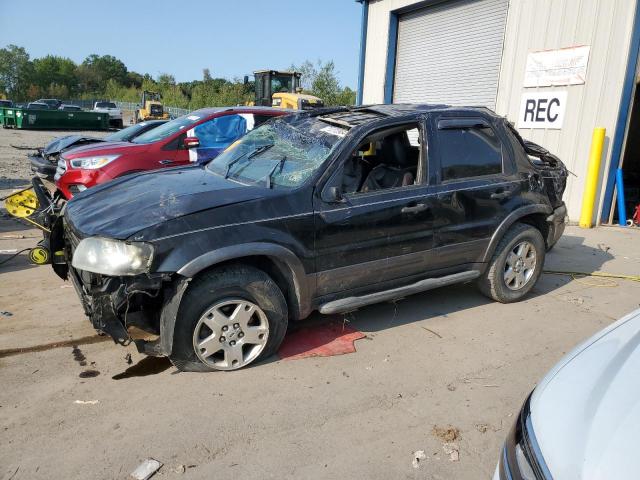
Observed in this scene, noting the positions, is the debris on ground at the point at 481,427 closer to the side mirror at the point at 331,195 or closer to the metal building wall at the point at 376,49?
the side mirror at the point at 331,195

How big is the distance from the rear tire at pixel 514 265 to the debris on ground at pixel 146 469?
11.1ft

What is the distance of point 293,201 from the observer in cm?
354

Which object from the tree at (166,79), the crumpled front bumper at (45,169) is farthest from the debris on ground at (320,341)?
the tree at (166,79)

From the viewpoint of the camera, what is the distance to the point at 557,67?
891 cm

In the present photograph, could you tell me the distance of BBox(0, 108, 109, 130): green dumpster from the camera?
29.3m

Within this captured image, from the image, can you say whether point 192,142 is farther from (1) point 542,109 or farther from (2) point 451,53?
(2) point 451,53

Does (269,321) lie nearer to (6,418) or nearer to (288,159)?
(288,159)

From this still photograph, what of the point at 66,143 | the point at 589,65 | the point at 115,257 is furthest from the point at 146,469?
the point at 589,65

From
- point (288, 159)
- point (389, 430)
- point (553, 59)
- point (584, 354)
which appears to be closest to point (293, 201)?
point (288, 159)

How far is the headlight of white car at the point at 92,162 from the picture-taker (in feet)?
22.2

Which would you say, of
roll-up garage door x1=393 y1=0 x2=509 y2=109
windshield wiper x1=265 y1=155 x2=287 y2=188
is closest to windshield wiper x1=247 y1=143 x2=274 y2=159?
windshield wiper x1=265 y1=155 x2=287 y2=188

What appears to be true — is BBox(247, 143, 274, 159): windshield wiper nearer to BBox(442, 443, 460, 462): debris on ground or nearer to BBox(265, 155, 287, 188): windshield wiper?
BBox(265, 155, 287, 188): windshield wiper

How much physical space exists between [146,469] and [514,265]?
148 inches

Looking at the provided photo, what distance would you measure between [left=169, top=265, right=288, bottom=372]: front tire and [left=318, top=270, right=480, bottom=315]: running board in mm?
421
